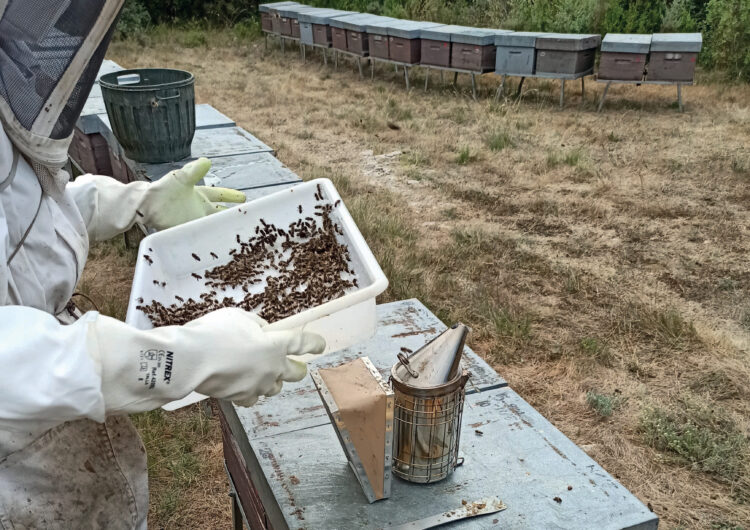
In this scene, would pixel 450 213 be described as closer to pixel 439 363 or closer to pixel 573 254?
pixel 573 254

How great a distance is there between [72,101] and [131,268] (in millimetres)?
3253

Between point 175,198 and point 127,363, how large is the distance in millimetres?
1002

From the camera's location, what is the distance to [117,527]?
1.51 metres

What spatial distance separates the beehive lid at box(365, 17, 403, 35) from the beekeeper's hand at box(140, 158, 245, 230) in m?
6.85

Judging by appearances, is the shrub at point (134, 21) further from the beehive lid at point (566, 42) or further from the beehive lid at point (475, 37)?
the beehive lid at point (566, 42)

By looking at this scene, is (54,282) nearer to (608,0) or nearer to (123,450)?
(123,450)

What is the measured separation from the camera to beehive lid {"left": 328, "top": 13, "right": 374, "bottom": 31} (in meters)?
8.88

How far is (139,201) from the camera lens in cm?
205

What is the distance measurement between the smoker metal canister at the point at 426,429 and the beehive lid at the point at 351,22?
26.4 ft

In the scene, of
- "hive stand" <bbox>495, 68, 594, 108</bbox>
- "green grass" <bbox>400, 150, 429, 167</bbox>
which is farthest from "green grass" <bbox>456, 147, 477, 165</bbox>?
"hive stand" <bbox>495, 68, 594, 108</bbox>

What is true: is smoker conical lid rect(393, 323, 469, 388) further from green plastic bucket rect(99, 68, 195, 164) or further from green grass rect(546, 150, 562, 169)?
green grass rect(546, 150, 562, 169)

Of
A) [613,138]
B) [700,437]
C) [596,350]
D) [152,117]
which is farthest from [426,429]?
[613,138]

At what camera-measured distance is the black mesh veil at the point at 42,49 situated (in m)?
1.18

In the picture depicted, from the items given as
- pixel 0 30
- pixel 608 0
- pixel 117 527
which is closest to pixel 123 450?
pixel 117 527
